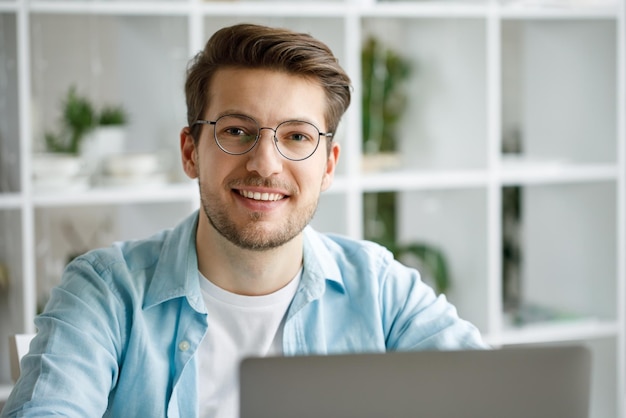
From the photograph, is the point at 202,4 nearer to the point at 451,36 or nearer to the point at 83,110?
the point at 83,110

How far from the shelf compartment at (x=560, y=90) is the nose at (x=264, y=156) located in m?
2.03

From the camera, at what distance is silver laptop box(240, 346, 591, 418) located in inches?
40.3

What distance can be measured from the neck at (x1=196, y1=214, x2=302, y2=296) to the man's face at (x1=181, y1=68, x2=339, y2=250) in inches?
0.8

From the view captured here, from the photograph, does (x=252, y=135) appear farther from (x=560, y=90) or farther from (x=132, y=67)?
(x=560, y=90)

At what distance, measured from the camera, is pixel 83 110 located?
2893 millimetres

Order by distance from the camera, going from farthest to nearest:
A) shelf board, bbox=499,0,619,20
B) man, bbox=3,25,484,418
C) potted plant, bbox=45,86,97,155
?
shelf board, bbox=499,0,619,20 < potted plant, bbox=45,86,97,155 < man, bbox=3,25,484,418

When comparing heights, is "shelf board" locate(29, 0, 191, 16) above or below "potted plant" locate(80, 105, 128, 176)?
above

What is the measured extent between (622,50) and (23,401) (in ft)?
8.71

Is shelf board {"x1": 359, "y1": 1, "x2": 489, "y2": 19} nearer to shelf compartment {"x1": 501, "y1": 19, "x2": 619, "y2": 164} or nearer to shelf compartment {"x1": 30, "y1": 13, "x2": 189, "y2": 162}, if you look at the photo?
shelf compartment {"x1": 501, "y1": 19, "x2": 619, "y2": 164}

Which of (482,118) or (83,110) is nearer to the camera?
(83,110)

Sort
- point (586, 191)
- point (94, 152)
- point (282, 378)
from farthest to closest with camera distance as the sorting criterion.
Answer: point (586, 191), point (94, 152), point (282, 378)

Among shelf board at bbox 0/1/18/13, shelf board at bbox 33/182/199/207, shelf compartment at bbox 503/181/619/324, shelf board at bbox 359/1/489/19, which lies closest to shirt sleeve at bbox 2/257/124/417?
shelf board at bbox 33/182/199/207

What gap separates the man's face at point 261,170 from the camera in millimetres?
1685

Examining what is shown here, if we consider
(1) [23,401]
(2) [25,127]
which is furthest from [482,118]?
(1) [23,401]
